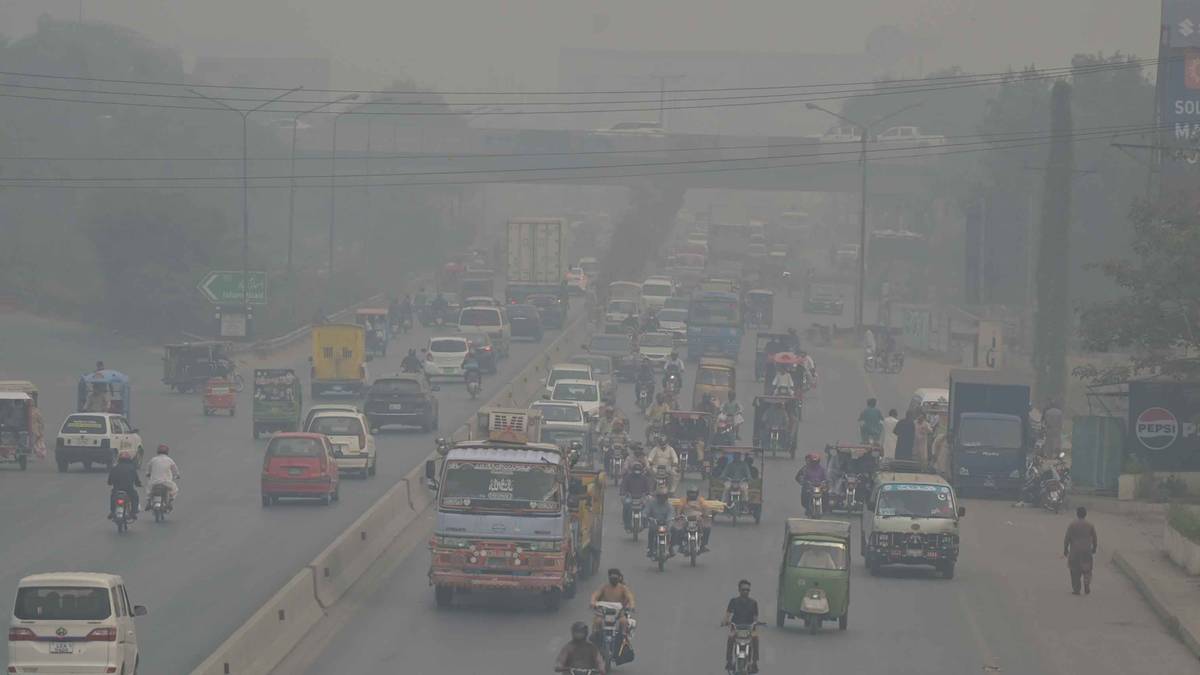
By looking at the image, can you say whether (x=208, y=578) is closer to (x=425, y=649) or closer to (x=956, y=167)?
(x=425, y=649)

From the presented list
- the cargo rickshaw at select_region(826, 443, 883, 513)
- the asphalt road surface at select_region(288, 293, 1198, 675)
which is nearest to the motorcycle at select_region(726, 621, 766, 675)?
the asphalt road surface at select_region(288, 293, 1198, 675)

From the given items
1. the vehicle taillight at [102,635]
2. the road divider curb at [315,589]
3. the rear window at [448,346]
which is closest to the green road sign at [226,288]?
the rear window at [448,346]

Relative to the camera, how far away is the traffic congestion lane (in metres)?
28.5

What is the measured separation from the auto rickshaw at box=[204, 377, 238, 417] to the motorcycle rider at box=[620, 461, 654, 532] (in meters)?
25.9

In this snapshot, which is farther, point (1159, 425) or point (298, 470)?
point (1159, 425)

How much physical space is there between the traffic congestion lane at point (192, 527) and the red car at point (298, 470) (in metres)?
0.35

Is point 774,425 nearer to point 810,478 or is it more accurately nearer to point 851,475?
point 851,475

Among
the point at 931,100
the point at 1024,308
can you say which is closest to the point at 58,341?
the point at 1024,308

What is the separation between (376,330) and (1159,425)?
4230 cm

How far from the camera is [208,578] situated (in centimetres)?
3141

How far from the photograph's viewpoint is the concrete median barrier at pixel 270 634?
2206cm

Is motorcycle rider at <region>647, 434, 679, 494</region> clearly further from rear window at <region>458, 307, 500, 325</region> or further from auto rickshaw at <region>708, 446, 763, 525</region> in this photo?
rear window at <region>458, 307, 500, 325</region>

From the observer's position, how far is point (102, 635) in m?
21.6

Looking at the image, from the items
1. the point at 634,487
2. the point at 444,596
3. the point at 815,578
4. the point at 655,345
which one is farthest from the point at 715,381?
the point at 815,578
